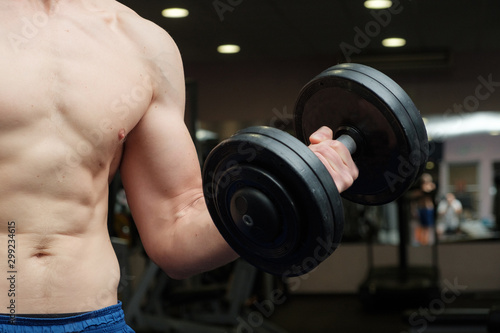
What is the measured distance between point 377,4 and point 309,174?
4.21 metres

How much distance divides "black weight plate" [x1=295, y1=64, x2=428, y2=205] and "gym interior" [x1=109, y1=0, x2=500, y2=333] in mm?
3986

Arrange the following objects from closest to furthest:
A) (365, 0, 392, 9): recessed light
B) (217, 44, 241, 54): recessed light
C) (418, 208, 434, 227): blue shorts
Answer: (365, 0, 392, 9): recessed light, (217, 44, 241, 54): recessed light, (418, 208, 434, 227): blue shorts

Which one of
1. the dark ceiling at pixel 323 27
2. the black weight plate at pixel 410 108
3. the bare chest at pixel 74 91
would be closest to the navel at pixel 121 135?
the bare chest at pixel 74 91

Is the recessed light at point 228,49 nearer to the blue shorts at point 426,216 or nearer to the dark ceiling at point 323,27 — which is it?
the dark ceiling at point 323,27

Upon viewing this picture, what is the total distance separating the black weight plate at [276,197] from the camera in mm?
691

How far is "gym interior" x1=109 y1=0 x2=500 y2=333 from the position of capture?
17.0 ft

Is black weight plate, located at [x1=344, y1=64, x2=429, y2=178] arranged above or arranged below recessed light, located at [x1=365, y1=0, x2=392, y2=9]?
below

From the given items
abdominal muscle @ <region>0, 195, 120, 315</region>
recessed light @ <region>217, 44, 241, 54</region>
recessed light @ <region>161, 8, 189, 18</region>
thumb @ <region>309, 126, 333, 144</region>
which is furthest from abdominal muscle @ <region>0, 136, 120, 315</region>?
recessed light @ <region>217, 44, 241, 54</region>

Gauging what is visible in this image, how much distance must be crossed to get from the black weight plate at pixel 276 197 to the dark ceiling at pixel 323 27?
3.85 meters

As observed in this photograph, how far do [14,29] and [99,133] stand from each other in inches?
7.1

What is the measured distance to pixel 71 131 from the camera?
3.00 feet

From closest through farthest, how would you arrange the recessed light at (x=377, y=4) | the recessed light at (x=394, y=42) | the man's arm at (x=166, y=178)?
1. the man's arm at (x=166, y=178)
2. the recessed light at (x=377, y=4)
3. the recessed light at (x=394, y=42)

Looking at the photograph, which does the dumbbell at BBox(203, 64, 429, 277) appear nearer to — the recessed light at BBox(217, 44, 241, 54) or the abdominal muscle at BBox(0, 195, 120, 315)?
the abdominal muscle at BBox(0, 195, 120, 315)

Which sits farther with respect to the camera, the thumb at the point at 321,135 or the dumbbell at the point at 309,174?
the thumb at the point at 321,135
